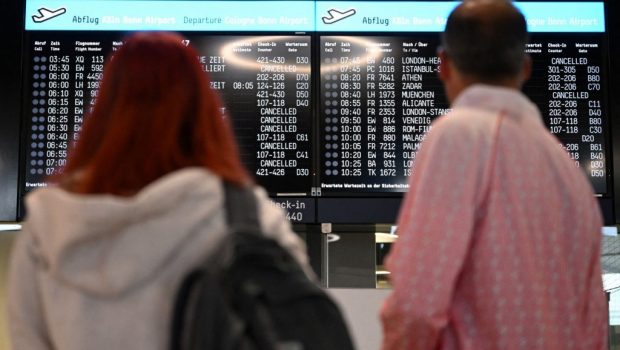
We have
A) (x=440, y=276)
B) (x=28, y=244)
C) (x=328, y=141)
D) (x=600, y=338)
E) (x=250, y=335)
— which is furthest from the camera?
(x=328, y=141)

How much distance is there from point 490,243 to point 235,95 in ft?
6.86

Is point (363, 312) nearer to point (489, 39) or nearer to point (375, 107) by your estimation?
point (375, 107)

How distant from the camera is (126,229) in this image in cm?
125

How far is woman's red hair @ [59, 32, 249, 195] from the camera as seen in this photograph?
130cm

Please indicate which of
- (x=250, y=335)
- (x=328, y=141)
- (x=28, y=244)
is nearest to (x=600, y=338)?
(x=250, y=335)

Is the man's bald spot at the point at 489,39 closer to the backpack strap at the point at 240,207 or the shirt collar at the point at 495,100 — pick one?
the shirt collar at the point at 495,100

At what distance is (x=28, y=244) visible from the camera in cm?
135

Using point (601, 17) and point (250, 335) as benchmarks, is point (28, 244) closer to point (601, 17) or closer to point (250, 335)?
point (250, 335)

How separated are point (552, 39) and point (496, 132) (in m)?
2.12

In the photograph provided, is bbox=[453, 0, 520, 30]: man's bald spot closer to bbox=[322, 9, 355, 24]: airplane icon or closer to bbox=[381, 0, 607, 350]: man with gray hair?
bbox=[381, 0, 607, 350]: man with gray hair

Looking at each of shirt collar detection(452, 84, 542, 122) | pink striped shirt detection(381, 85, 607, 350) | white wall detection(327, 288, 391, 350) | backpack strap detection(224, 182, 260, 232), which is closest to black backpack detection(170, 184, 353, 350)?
backpack strap detection(224, 182, 260, 232)

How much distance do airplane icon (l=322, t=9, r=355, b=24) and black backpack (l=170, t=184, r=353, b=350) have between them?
234cm

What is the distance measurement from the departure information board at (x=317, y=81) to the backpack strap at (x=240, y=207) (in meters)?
2.07

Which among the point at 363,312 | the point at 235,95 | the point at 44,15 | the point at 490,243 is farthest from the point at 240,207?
the point at 44,15
